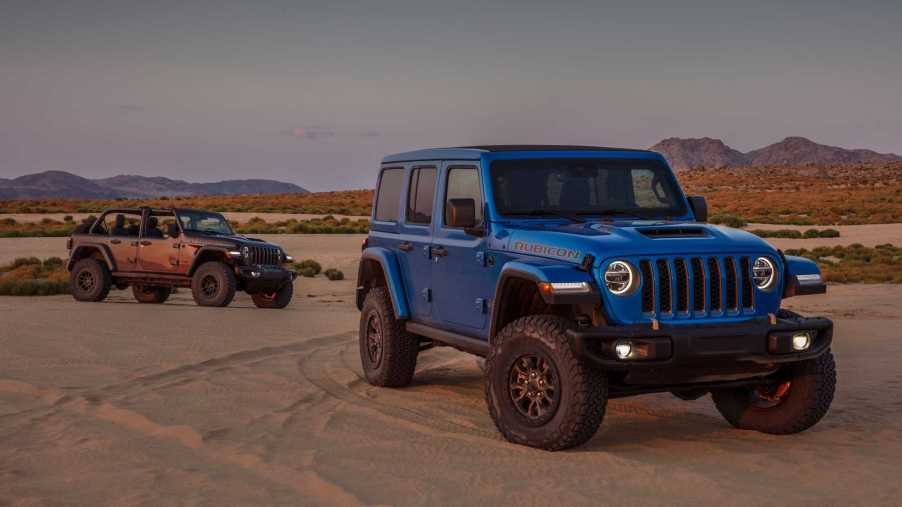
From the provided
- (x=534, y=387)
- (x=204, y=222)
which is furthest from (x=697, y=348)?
(x=204, y=222)

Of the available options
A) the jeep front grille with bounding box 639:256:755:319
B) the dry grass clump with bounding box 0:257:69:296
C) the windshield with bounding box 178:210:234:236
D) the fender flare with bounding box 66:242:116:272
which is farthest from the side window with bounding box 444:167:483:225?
the dry grass clump with bounding box 0:257:69:296

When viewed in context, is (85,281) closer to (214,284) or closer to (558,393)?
(214,284)

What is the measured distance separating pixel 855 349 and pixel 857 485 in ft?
23.3

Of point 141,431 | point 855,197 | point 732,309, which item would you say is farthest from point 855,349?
point 855,197

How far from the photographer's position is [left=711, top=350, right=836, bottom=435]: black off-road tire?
788cm

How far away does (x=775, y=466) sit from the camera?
23.2 ft

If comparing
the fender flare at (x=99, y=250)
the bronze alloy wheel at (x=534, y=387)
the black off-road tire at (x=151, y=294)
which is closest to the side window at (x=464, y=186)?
the bronze alloy wheel at (x=534, y=387)

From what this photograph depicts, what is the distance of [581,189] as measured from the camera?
891cm

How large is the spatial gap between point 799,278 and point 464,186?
2.75 meters

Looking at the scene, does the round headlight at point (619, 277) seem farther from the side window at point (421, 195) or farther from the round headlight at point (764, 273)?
the side window at point (421, 195)

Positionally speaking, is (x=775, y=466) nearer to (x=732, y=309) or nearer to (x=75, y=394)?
(x=732, y=309)

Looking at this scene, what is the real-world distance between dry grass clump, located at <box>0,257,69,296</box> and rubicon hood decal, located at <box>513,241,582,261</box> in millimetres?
17404

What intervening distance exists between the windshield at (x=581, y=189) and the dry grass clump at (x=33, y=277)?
1679 centimetres

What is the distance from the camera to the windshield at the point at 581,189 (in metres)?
8.73
